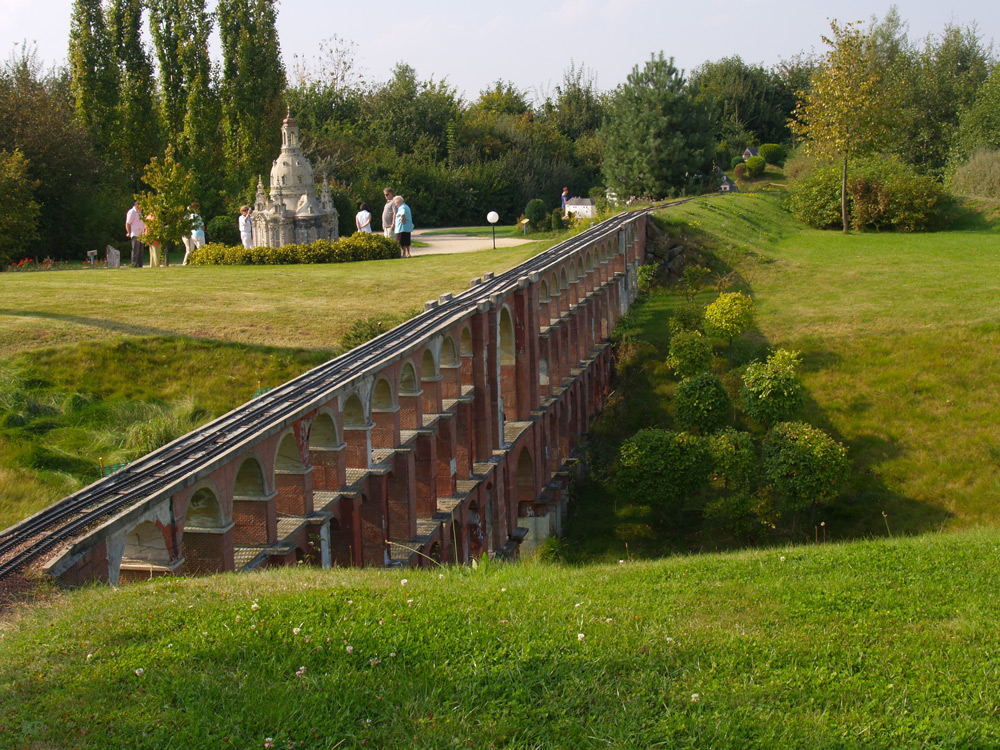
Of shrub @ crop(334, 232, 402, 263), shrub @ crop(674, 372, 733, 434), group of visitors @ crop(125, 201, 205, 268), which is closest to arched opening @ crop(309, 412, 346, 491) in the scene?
shrub @ crop(674, 372, 733, 434)

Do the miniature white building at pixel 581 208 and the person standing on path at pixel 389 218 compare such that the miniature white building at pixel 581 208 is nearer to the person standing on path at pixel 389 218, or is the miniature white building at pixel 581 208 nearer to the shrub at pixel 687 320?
the person standing on path at pixel 389 218

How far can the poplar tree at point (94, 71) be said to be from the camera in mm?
46344

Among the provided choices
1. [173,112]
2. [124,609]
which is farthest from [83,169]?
[124,609]

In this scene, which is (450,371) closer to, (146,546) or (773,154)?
(146,546)

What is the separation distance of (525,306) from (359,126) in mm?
45971

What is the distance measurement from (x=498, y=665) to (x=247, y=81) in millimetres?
47677

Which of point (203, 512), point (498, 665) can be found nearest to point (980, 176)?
point (203, 512)

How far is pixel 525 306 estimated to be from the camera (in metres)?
23.1

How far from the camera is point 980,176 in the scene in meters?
52.0

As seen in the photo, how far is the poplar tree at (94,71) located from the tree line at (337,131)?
0.23 ft

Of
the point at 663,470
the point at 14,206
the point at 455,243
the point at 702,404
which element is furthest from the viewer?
the point at 455,243

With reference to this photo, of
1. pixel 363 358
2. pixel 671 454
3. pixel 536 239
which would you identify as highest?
pixel 536 239

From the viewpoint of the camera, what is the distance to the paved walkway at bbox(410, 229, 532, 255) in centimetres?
3950

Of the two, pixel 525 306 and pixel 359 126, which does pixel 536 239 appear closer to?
pixel 525 306
